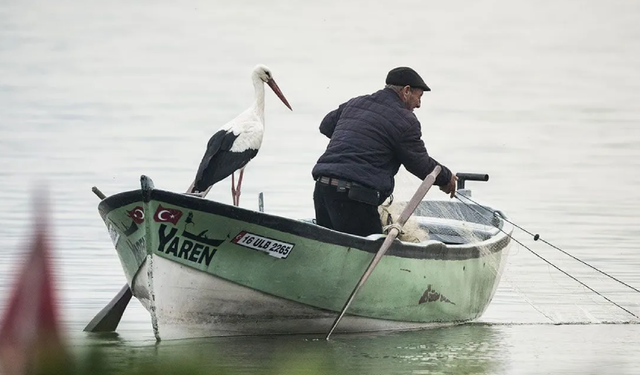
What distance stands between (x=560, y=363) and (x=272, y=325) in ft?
4.85

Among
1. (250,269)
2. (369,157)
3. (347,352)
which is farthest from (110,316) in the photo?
(369,157)

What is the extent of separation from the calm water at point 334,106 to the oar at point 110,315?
0.14m

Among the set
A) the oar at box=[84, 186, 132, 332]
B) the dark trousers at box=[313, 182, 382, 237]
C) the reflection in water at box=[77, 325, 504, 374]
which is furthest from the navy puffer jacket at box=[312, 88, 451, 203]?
the oar at box=[84, 186, 132, 332]

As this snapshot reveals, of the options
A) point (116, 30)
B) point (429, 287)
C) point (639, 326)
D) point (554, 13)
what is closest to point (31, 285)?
point (429, 287)

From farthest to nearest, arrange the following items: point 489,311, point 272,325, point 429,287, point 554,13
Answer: point 554,13 → point 489,311 → point 429,287 → point 272,325

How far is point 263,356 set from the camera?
6.77m

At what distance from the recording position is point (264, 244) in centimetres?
696

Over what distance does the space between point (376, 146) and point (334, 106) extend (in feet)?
64.1

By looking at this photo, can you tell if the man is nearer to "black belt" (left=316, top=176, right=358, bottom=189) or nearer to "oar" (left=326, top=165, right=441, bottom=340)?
"black belt" (left=316, top=176, right=358, bottom=189)

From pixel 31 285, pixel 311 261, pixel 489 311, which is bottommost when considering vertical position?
pixel 489 311

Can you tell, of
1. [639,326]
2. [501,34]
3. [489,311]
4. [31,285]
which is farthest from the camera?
[501,34]

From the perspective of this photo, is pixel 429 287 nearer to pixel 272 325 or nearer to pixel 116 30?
pixel 272 325

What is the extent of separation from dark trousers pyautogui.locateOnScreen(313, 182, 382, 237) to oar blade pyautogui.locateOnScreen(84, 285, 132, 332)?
132 cm

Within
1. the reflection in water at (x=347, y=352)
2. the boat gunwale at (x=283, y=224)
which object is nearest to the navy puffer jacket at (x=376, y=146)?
the boat gunwale at (x=283, y=224)
